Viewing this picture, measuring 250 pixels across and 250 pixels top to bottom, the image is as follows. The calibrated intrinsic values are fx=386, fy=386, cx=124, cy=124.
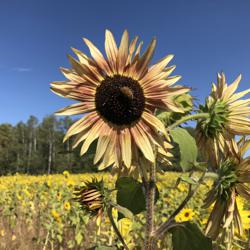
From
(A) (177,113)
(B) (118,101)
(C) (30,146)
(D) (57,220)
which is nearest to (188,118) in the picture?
(A) (177,113)

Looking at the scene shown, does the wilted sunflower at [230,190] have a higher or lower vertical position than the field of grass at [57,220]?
higher

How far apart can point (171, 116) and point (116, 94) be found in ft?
0.58

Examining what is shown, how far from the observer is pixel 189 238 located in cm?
112

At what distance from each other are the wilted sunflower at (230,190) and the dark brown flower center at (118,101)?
1.08ft

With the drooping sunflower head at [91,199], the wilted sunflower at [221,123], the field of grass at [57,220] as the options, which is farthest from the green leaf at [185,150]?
the field of grass at [57,220]

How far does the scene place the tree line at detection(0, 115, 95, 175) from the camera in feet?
147

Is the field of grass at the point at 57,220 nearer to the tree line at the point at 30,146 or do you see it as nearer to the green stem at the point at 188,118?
the green stem at the point at 188,118

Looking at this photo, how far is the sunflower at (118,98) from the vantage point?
1072 millimetres

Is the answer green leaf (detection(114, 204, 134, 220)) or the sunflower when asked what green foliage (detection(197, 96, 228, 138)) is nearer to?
the sunflower

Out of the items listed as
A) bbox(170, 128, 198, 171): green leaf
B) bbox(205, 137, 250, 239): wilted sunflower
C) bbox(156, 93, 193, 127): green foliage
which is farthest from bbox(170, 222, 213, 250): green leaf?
bbox(156, 93, 193, 127): green foliage

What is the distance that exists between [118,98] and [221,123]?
1.06 ft

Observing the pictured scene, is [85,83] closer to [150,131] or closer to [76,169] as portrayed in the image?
[150,131]

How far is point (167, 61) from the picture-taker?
3.63 feet

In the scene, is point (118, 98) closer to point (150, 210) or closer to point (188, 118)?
point (188, 118)
